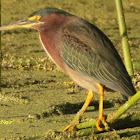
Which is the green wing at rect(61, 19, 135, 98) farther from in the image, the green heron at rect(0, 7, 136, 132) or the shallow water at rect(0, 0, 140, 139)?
the shallow water at rect(0, 0, 140, 139)

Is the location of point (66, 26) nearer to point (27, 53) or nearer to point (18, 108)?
point (18, 108)

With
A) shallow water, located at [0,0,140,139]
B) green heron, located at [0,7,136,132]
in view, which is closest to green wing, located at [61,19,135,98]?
green heron, located at [0,7,136,132]

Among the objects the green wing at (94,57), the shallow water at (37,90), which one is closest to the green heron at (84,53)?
the green wing at (94,57)

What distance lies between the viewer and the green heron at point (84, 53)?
7.32 ft

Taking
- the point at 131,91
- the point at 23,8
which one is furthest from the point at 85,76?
the point at 23,8

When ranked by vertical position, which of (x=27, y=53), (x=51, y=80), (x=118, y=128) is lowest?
(x=118, y=128)

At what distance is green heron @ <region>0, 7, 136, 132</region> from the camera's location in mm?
2232

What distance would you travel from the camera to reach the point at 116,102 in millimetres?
2764

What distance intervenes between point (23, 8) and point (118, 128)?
436 centimetres

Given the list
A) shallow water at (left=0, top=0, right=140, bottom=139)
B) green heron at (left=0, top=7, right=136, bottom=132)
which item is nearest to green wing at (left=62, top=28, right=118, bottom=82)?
green heron at (left=0, top=7, right=136, bottom=132)

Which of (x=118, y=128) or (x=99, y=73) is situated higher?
(x=99, y=73)

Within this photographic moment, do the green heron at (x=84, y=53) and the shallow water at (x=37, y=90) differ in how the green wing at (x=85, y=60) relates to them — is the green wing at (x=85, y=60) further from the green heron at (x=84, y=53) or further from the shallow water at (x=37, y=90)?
the shallow water at (x=37, y=90)

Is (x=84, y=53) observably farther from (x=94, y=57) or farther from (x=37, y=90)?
(x=37, y=90)

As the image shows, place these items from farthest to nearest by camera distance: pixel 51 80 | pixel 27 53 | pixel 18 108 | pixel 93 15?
pixel 93 15 → pixel 27 53 → pixel 51 80 → pixel 18 108
